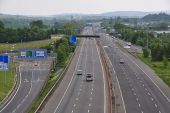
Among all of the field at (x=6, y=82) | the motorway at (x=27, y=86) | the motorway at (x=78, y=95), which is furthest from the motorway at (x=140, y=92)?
the field at (x=6, y=82)

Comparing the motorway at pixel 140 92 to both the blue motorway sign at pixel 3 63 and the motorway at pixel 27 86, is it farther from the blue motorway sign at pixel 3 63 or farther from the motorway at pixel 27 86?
the blue motorway sign at pixel 3 63

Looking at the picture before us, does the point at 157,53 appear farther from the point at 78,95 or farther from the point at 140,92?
the point at 78,95

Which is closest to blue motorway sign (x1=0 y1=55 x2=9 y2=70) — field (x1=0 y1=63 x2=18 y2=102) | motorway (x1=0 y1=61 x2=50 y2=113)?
field (x1=0 y1=63 x2=18 y2=102)

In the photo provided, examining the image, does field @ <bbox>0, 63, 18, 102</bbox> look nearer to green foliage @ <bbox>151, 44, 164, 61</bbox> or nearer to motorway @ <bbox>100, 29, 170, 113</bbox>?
motorway @ <bbox>100, 29, 170, 113</bbox>

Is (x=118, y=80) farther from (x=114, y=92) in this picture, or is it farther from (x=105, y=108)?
(x=105, y=108)

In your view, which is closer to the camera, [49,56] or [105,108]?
[105,108]

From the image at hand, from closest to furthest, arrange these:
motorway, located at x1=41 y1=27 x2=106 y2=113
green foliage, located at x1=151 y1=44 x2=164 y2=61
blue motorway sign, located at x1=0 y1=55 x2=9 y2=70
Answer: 1. motorway, located at x1=41 y1=27 x2=106 y2=113
2. blue motorway sign, located at x1=0 y1=55 x2=9 y2=70
3. green foliage, located at x1=151 y1=44 x2=164 y2=61

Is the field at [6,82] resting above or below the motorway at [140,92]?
below

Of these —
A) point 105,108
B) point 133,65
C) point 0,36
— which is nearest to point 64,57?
point 133,65

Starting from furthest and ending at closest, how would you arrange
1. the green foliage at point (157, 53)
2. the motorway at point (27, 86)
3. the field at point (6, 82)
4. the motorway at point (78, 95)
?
the green foliage at point (157, 53) < the field at point (6, 82) < the motorway at point (27, 86) < the motorway at point (78, 95)
